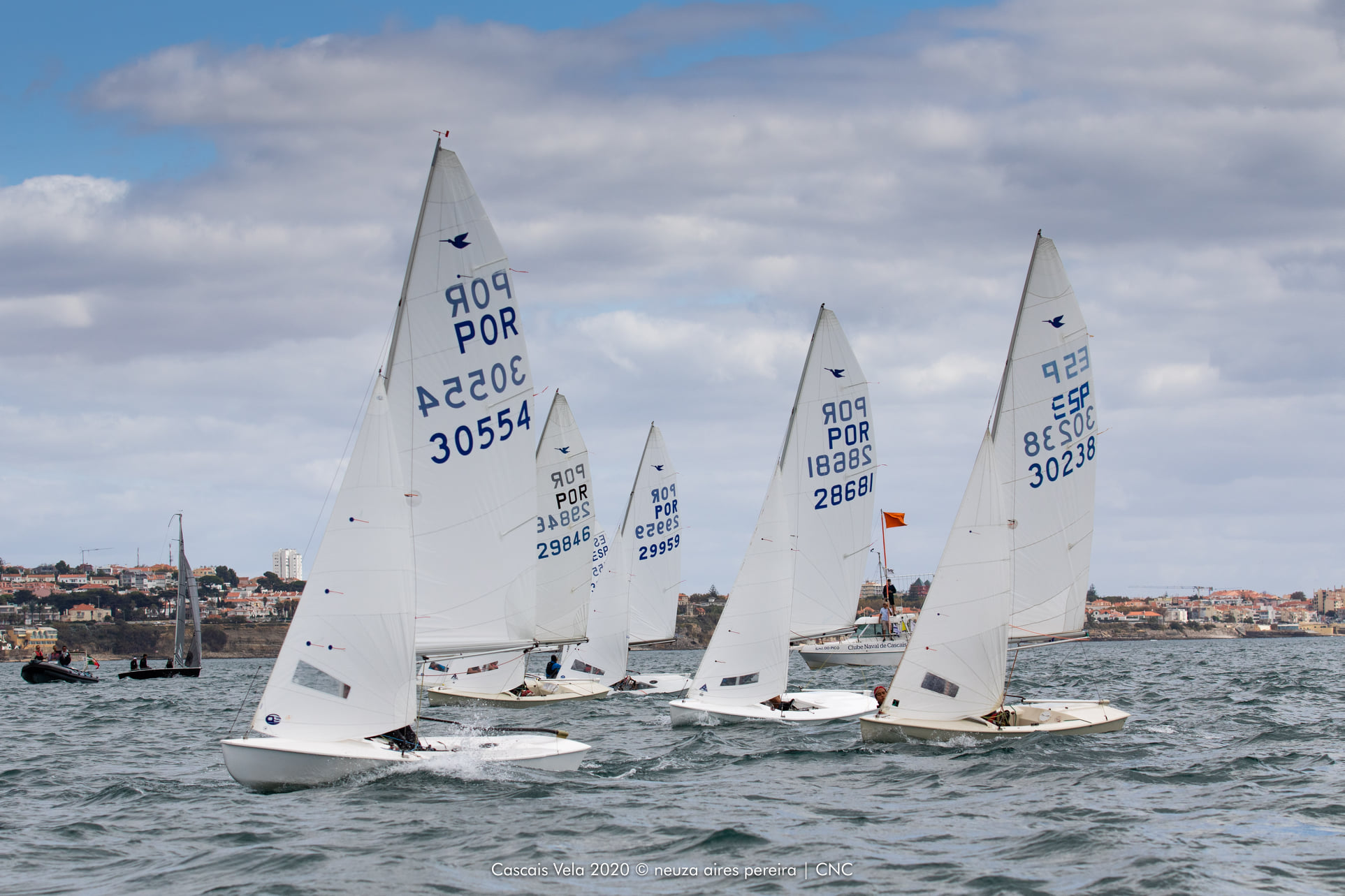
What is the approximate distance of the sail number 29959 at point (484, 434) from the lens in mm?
19109

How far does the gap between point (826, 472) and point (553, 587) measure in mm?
7649

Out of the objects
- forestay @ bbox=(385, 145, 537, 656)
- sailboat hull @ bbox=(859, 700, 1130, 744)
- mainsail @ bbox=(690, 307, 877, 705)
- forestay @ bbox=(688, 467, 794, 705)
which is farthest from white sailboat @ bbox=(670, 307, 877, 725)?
forestay @ bbox=(385, 145, 537, 656)

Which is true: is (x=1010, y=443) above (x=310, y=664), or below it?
above

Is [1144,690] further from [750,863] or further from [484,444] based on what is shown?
[750,863]

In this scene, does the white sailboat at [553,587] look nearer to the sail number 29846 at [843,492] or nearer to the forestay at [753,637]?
the forestay at [753,637]

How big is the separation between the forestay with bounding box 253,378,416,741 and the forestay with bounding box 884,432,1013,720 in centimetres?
862

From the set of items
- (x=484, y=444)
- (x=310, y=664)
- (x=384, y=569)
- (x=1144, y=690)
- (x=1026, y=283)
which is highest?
(x=1026, y=283)

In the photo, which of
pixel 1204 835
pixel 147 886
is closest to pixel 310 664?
pixel 147 886

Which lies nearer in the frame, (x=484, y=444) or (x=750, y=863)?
(x=750, y=863)

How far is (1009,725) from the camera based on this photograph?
21.6 metres

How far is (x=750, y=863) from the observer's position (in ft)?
41.9

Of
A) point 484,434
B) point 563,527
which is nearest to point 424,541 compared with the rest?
point 484,434

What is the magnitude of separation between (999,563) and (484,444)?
8.95 meters

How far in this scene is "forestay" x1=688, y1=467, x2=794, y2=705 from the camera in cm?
2508
